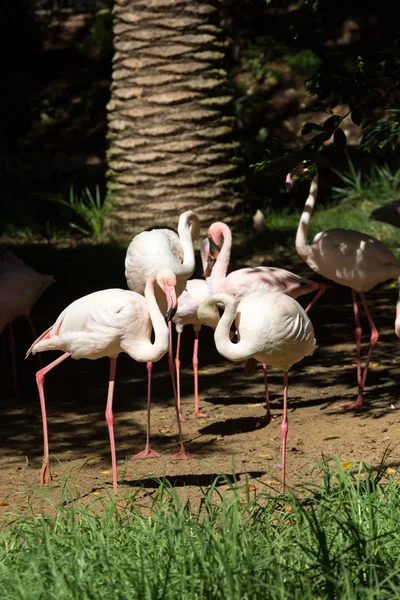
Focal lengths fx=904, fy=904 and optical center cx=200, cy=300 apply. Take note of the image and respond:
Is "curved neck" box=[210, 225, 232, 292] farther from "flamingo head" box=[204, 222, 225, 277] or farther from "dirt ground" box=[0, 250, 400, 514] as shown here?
"dirt ground" box=[0, 250, 400, 514]

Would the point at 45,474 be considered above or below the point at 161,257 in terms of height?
below

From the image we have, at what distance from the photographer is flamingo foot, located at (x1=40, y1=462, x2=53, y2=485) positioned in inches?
192

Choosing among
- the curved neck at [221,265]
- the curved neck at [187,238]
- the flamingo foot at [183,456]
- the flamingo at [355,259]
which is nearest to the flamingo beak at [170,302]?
the curved neck at [187,238]

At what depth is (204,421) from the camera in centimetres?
604

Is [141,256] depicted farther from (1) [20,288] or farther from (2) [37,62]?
(2) [37,62]

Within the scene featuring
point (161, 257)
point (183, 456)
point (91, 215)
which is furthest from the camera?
point (91, 215)

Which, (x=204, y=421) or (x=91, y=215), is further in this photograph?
(x=91, y=215)

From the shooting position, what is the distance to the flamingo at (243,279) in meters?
6.00

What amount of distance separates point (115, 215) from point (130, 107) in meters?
1.22

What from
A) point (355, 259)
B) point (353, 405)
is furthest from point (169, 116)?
point (353, 405)

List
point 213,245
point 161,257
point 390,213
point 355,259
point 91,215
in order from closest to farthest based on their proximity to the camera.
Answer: point 161,257, point 355,259, point 213,245, point 390,213, point 91,215

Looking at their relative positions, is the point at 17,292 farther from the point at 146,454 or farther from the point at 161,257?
the point at 146,454

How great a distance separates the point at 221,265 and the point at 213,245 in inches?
7.9

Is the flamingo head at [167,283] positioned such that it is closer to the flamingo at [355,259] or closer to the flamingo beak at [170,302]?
the flamingo beak at [170,302]
